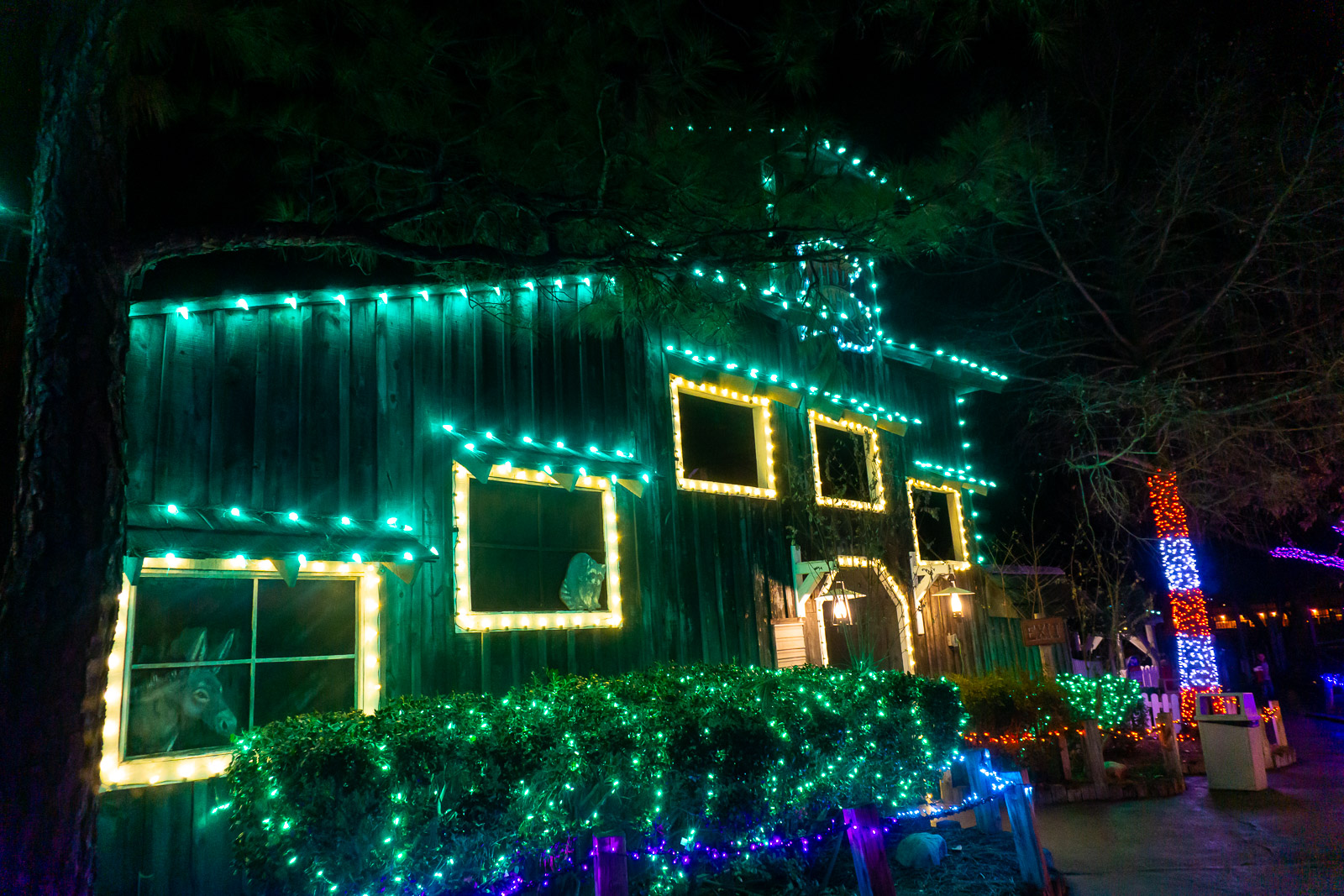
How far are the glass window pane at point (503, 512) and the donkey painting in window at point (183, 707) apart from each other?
204 cm

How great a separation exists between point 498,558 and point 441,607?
0.82 m

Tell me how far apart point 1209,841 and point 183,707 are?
8.36 m

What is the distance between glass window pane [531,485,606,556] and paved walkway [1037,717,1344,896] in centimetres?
466

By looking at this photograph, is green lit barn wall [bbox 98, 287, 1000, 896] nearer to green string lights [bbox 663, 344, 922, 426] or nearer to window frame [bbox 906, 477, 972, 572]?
green string lights [bbox 663, 344, 922, 426]

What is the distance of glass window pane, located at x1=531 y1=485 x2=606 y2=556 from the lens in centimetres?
762

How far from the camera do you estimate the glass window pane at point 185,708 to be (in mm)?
5215

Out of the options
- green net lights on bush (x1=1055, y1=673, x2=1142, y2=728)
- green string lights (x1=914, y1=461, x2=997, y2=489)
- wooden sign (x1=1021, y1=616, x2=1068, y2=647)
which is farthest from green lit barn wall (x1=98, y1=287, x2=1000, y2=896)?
wooden sign (x1=1021, y1=616, x2=1068, y2=647)

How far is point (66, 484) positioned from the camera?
3.76 metres

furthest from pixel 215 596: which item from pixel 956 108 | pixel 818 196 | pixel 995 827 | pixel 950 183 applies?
pixel 956 108

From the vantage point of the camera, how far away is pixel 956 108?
1162 cm

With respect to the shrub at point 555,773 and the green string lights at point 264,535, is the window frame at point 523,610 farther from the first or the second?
the shrub at point 555,773

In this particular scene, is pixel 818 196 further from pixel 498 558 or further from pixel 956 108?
pixel 956 108

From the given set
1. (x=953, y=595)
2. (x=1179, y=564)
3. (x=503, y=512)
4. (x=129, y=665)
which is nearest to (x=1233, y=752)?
(x=953, y=595)

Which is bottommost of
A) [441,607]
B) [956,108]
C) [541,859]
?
[541,859]
